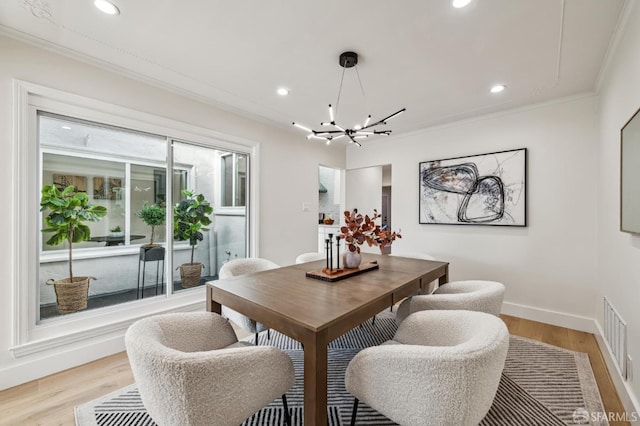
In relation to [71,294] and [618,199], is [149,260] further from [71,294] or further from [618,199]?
[618,199]

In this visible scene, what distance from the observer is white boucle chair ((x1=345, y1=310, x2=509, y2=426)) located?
1.04 meters

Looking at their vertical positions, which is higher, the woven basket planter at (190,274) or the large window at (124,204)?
the large window at (124,204)

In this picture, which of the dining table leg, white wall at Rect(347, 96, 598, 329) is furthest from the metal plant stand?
white wall at Rect(347, 96, 598, 329)

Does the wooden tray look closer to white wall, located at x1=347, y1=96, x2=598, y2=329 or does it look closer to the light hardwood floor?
the light hardwood floor

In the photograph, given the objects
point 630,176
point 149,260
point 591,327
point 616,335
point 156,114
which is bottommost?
point 591,327

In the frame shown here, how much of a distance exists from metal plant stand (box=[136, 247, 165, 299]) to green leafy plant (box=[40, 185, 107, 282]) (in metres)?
0.51

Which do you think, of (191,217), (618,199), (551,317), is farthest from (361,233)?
(551,317)

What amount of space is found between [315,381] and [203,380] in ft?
1.46

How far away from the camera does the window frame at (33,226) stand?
6.48 ft

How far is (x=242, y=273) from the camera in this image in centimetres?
247

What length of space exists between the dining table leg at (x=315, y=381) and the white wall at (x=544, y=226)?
3068mm

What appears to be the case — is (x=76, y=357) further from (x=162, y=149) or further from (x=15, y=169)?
(x=162, y=149)

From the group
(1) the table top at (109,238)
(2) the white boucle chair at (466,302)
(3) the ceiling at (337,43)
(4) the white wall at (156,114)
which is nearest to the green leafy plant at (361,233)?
(2) the white boucle chair at (466,302)

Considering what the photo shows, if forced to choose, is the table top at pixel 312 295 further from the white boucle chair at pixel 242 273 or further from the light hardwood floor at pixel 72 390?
the light hardwood floor at pixel 72 390
